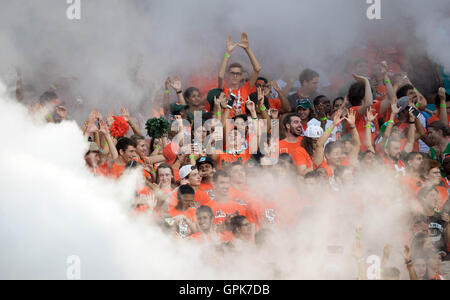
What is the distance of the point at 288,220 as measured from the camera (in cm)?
656

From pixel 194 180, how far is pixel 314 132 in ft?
4.16

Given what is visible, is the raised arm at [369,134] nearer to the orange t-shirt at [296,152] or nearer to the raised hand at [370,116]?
the raised hand at [370,116]

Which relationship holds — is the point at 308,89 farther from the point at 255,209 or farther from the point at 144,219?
the point at 144,219

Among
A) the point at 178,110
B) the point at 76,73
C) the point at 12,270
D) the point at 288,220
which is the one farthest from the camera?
the point at 76,73

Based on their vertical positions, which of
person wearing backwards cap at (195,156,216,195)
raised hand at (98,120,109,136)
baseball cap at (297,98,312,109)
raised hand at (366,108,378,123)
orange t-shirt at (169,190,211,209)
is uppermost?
baseball cap at (297,98,312,109)

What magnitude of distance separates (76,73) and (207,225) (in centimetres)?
256

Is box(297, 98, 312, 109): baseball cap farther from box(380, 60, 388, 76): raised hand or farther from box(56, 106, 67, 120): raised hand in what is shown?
box(56, 106, 67, 120): raised hand

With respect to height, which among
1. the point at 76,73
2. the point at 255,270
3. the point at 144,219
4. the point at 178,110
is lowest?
the point at 255,270

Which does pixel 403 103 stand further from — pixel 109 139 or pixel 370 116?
pixel 109 139

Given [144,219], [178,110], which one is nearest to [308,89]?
[178,110]

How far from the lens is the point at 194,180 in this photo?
6617mm

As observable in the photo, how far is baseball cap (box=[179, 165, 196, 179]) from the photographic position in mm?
6633

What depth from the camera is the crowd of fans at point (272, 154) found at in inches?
253

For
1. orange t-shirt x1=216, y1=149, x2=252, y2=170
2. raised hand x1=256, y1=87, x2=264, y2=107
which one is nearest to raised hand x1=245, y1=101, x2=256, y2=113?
raised hand x1=256, y1=87, x2=264, y2=107
